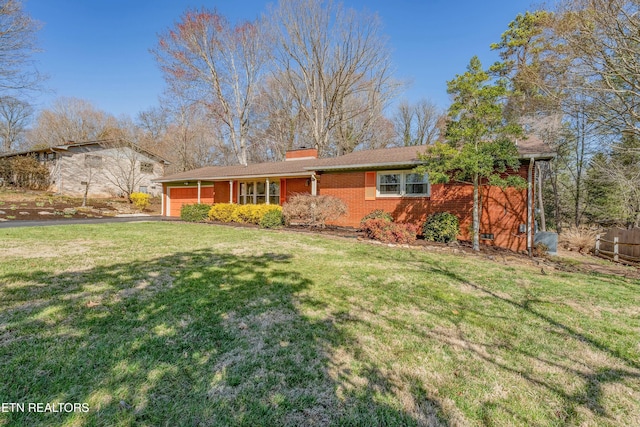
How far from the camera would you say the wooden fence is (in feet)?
28.8

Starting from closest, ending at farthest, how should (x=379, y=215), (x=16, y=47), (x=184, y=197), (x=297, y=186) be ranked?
(x=379, y=215) → (x=297, y=186) → (x=16, y=47) → (x=184, y=197)

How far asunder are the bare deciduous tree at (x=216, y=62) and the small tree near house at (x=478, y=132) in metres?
19.7

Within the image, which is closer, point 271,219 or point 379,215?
point 379,215

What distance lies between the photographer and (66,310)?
3283 mm

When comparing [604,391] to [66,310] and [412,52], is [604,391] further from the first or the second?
[412,52]

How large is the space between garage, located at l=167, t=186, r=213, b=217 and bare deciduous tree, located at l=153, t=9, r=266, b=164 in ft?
21.5

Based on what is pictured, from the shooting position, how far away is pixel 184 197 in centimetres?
2000

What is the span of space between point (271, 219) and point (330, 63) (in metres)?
16.2

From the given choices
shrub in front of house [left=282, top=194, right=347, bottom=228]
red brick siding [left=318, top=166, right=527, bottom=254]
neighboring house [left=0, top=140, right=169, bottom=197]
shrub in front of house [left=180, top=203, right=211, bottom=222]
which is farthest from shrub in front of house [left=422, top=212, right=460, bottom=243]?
neighboring house [left=0, top=140, right=169, bottom=197]

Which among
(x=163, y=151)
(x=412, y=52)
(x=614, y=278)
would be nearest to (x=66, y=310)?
(x=614, y=278)

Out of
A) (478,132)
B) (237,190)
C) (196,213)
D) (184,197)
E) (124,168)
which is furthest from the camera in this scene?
(124,168)

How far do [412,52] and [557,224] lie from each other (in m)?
14.3

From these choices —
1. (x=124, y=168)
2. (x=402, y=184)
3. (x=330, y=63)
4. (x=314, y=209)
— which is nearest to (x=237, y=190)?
(x=314, y=209)

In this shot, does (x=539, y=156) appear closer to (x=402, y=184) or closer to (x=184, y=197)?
(x=402, y=184)
